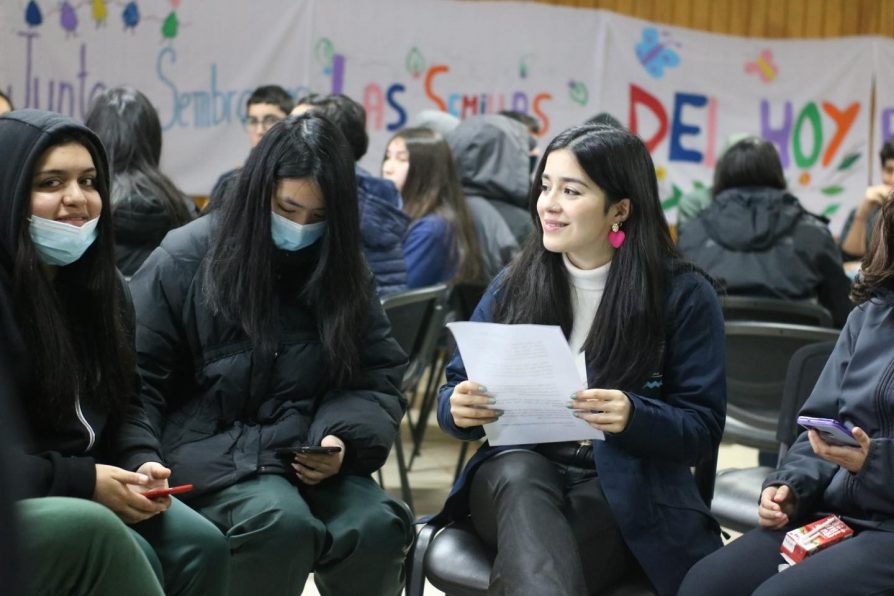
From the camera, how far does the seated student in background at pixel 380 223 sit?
416 centimetres

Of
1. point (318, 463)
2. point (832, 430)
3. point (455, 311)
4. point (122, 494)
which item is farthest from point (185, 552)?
point (455, 311)

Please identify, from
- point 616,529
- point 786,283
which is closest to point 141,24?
point 786,283

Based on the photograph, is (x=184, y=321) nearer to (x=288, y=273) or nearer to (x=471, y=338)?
(x=288, y=273)

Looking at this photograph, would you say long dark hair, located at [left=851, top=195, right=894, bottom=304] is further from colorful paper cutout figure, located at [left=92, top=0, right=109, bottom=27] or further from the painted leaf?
the painted leaf

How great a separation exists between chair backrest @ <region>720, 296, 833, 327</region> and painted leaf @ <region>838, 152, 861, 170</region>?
4244 millimetres

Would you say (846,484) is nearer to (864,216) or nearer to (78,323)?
(78,323)

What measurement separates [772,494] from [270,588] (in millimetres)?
1077

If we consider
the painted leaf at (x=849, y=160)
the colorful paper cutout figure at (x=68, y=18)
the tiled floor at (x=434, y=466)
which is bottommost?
the tiled floor at (x=434, y=466)

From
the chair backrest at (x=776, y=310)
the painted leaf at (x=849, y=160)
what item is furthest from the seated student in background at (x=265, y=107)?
the painted leaf at (x=849, y=160)

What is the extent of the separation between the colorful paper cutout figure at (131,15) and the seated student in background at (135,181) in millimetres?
2101

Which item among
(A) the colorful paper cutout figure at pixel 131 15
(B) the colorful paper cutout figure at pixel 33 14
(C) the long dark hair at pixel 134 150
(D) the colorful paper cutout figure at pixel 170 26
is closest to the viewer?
(C) the long dark hair at pixel 134 150

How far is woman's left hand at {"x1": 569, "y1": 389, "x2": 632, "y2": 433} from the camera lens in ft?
7.93

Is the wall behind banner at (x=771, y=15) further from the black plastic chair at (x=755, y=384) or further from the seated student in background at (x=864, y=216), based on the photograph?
the black plastic chair at (x=755, y=384)

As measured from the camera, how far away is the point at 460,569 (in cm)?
249
